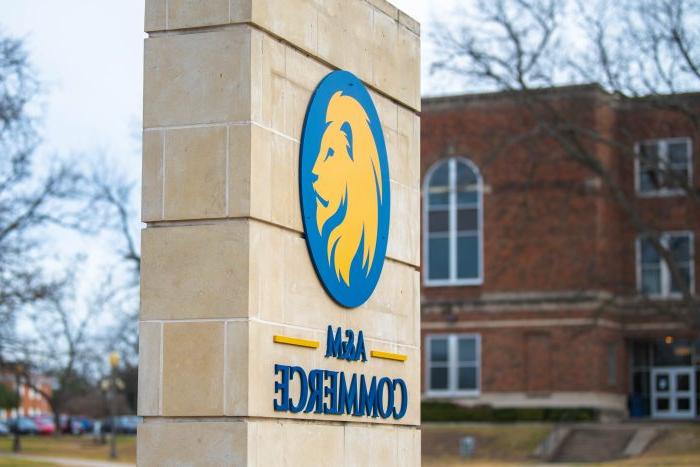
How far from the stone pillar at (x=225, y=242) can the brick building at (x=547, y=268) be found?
42073 mm

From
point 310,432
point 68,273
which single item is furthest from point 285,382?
point 68,273

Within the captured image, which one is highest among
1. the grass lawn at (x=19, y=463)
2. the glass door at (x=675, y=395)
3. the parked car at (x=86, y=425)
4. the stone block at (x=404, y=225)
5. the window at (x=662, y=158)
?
the window at (x=662, y=158)

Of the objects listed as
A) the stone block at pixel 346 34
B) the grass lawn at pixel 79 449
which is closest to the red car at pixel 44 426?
the grass lawn at pixel 79 449

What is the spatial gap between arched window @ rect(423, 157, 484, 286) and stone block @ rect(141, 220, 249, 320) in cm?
4561

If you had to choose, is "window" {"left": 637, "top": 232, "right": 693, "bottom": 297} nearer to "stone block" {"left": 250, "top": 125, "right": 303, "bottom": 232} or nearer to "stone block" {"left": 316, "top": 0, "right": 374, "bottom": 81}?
"stone block" {"left": 316, "top": 0, "right": 374, "bottom": 81}

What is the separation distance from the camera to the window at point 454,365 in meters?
55.2

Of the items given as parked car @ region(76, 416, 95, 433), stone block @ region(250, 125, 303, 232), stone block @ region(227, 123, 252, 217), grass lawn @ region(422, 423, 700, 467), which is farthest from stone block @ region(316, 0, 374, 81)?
parked car @ region(76, 416, 95, 433)

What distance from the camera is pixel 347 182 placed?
11531 millimetres

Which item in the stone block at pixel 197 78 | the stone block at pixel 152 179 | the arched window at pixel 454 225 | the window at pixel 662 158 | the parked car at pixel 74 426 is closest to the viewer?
the stone block at pixel 197 78

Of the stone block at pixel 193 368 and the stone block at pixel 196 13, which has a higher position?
the stone block at pixel 196 13

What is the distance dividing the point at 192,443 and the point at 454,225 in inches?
1823

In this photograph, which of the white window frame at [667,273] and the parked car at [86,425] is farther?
the parked car at [86,425]

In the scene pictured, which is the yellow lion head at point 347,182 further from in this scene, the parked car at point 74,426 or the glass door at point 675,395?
the parked car at point 74,426

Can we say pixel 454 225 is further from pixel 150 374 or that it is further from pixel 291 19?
pixel 150 374
